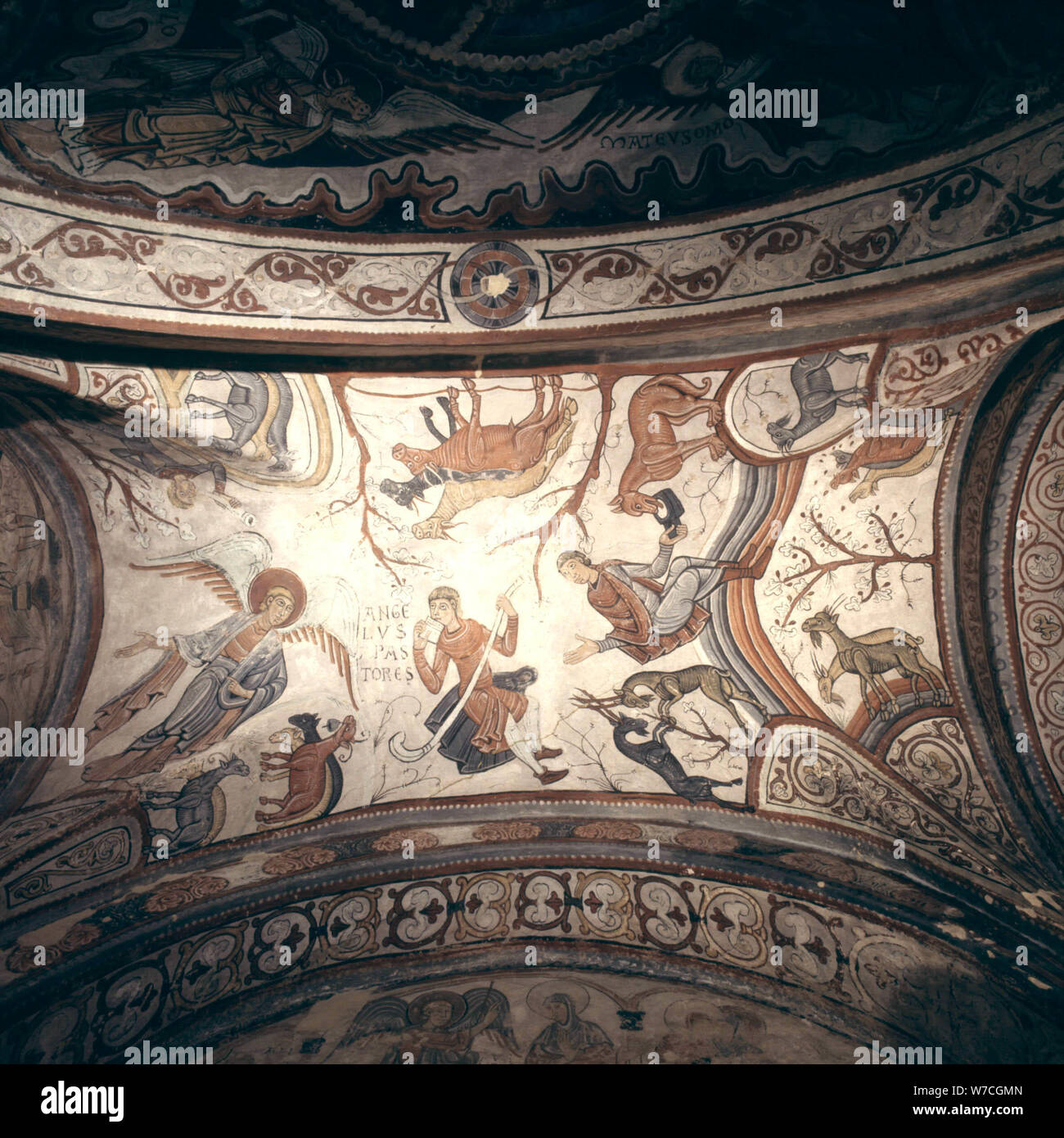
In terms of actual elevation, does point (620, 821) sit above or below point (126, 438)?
below

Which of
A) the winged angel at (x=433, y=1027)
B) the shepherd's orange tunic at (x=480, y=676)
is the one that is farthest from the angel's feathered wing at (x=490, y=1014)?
the shepherd's orange tunic at (x=480, y=676)

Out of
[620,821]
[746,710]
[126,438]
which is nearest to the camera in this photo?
[126,438]

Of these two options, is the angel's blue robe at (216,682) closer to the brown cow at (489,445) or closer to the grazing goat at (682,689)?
the brown cow at (489,445)

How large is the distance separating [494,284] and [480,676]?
281 centimetres

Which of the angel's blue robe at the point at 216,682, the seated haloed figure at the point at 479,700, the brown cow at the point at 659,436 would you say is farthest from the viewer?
the seated haloed figure at the point at 479,700

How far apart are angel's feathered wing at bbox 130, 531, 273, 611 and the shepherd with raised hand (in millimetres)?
1225

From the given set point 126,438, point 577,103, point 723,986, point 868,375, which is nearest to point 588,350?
point 577,103

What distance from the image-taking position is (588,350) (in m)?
5.38

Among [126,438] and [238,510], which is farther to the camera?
[238,510]

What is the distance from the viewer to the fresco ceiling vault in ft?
14.7

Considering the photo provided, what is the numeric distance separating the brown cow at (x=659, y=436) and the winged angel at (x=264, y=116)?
175 centimetres

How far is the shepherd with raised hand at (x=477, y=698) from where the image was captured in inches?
242
